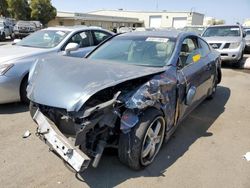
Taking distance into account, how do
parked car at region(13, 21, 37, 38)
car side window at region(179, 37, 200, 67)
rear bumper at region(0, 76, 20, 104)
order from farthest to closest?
parked car at region(13, 21, 37, 38) → rear bumper at region(0, 76, 20, 104) → car side window at region(179, 37, 200, 67)

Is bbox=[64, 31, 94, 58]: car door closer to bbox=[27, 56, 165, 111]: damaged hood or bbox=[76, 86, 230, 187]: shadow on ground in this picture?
bbox=[27, 56, 165, 111]: damaged hood

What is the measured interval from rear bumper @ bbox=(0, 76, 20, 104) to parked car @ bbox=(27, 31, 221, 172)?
59.8 inches

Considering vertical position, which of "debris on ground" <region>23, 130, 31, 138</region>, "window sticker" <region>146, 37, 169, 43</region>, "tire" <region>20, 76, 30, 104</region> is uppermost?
"window sticker" <region>146, 37, 169, 43</region>

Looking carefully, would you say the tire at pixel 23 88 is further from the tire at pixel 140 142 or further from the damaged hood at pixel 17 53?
the tire at pixel 140 142

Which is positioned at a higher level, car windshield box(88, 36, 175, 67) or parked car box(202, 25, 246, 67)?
car windshield box(88, 36, 175, 67)

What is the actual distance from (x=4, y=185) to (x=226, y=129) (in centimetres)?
339

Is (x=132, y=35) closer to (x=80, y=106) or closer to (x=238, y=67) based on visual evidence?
(x=80, y=106)

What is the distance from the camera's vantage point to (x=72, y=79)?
8.94ft

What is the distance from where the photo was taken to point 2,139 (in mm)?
3760

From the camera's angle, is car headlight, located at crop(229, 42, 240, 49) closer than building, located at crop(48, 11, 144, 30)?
Yes

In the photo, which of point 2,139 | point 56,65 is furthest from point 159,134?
point 2,139

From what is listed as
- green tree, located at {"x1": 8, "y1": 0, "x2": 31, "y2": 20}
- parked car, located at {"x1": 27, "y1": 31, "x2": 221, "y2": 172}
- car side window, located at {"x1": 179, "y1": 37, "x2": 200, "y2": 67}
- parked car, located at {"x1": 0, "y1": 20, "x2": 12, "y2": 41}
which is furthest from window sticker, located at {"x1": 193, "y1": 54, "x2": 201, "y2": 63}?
green tree, located at {"x1": 8, "y1": 0, "x2": 31, "y2": 20}

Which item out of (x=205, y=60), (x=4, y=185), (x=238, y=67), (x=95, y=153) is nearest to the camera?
(x=95, y=153)

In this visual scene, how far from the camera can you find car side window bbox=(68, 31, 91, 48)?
612 centimetres
